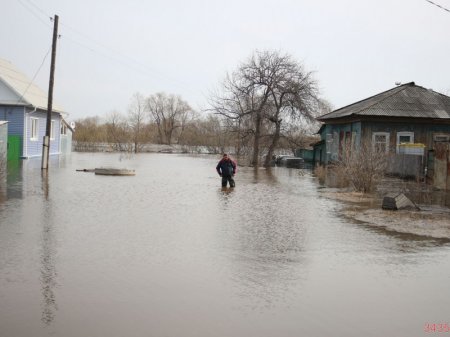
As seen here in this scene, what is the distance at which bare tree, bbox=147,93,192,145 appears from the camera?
110m

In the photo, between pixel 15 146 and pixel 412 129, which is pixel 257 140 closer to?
pixel 412 129

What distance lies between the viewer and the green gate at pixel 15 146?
3234 centimetres

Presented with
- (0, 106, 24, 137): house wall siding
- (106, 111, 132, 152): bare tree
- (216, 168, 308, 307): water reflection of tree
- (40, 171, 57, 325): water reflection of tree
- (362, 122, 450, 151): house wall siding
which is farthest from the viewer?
(106, 111, 132, 152): bare tree

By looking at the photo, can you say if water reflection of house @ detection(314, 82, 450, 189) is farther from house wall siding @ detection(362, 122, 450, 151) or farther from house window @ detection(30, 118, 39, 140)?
house window @ detection(30, 118, 39, 140)

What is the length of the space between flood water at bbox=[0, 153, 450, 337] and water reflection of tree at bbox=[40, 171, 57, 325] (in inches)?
0.8

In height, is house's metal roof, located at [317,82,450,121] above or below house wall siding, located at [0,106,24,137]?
above

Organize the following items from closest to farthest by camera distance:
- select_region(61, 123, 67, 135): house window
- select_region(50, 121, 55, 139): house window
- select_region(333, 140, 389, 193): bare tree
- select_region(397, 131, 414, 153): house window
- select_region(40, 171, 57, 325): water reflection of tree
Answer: select_region(40, 171, 57, 325): water reflection of tree → select_region(333, 140, 389, 193): bare tree → select_region(397, 131, 414, 153): house window → select_region(50, 121, 55, 139): house window → select_region(61, 123, 67, 135): house window

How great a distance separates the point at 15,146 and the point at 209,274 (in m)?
28.8

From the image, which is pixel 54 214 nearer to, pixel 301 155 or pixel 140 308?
pixel 140 308

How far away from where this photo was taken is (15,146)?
108 feet

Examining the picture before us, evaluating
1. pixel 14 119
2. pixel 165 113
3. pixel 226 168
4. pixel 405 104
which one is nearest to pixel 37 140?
pixel 14 119

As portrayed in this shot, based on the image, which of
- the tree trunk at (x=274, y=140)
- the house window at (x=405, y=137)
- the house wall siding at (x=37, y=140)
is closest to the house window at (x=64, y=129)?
the house wall siding at (x=37, y=140)

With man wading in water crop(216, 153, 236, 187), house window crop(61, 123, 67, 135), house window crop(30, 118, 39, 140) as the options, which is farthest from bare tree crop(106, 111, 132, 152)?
man wading in water crop(216, 153, 236, 187)

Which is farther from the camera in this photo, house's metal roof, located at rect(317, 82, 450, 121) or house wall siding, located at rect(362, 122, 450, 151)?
house wall siding, located at rect(362, 122, 450, 151)
